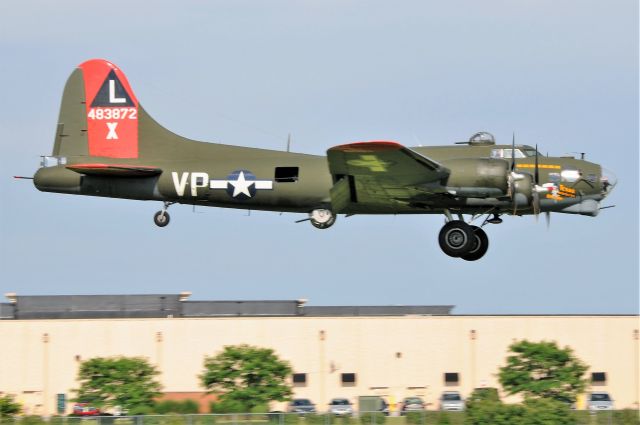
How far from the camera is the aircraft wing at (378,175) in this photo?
2336 centimetres

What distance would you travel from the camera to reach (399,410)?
45.0 m

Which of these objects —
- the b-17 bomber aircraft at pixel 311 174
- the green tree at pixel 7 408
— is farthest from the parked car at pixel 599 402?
the green tree at pixel 7 408

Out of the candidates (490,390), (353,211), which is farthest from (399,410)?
Result: (353,211)

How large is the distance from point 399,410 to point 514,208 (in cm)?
2188

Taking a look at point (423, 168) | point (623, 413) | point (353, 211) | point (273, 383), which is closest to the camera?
point (423, 168)

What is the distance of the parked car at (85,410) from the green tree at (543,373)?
16.4 metres

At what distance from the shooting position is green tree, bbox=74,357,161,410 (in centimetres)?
4278

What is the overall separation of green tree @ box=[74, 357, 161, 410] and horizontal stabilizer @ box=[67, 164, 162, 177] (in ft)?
57.7

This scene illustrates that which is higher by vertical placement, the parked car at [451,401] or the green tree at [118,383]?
the green tree at [118,383]

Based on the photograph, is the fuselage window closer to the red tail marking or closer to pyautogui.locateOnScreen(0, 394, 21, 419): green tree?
the red tail marking

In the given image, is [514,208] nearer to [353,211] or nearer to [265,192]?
[353,211]

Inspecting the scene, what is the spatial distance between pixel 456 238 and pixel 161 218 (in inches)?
286

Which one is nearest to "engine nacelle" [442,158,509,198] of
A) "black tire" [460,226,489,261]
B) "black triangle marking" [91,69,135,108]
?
"black tire" [460,226,489,261]

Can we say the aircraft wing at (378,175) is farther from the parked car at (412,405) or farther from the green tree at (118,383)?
the green tree at (118,383)
